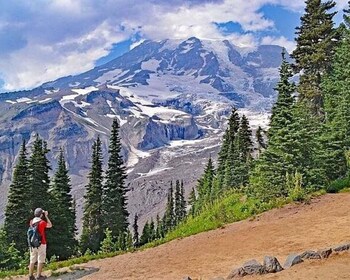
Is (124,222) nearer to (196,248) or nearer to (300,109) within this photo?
(300,109)

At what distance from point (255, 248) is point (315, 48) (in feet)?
94.6

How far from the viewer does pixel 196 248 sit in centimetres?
1755

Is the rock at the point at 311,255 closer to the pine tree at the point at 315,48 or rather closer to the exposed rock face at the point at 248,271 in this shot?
the exposed rock face at the point at 248,271

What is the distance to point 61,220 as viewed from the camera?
51562 mm

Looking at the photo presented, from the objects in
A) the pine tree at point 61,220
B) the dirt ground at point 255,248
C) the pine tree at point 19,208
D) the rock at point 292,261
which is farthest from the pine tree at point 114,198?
the rock at point 292,261

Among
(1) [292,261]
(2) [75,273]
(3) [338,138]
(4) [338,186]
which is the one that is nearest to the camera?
(1) [292,261]

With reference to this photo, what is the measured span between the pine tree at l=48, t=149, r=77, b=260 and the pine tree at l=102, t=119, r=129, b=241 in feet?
14.5

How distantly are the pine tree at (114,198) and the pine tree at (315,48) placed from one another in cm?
2787

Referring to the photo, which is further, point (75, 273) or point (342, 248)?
point (75, 273)

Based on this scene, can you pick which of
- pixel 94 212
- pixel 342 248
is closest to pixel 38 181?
pixel 94 212

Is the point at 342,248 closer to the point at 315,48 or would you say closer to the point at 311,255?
the point at 311,255

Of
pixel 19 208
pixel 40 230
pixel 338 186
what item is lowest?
pixel 19 208

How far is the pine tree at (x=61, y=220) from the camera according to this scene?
4859 centimetres

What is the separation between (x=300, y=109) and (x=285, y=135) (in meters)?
2.55
